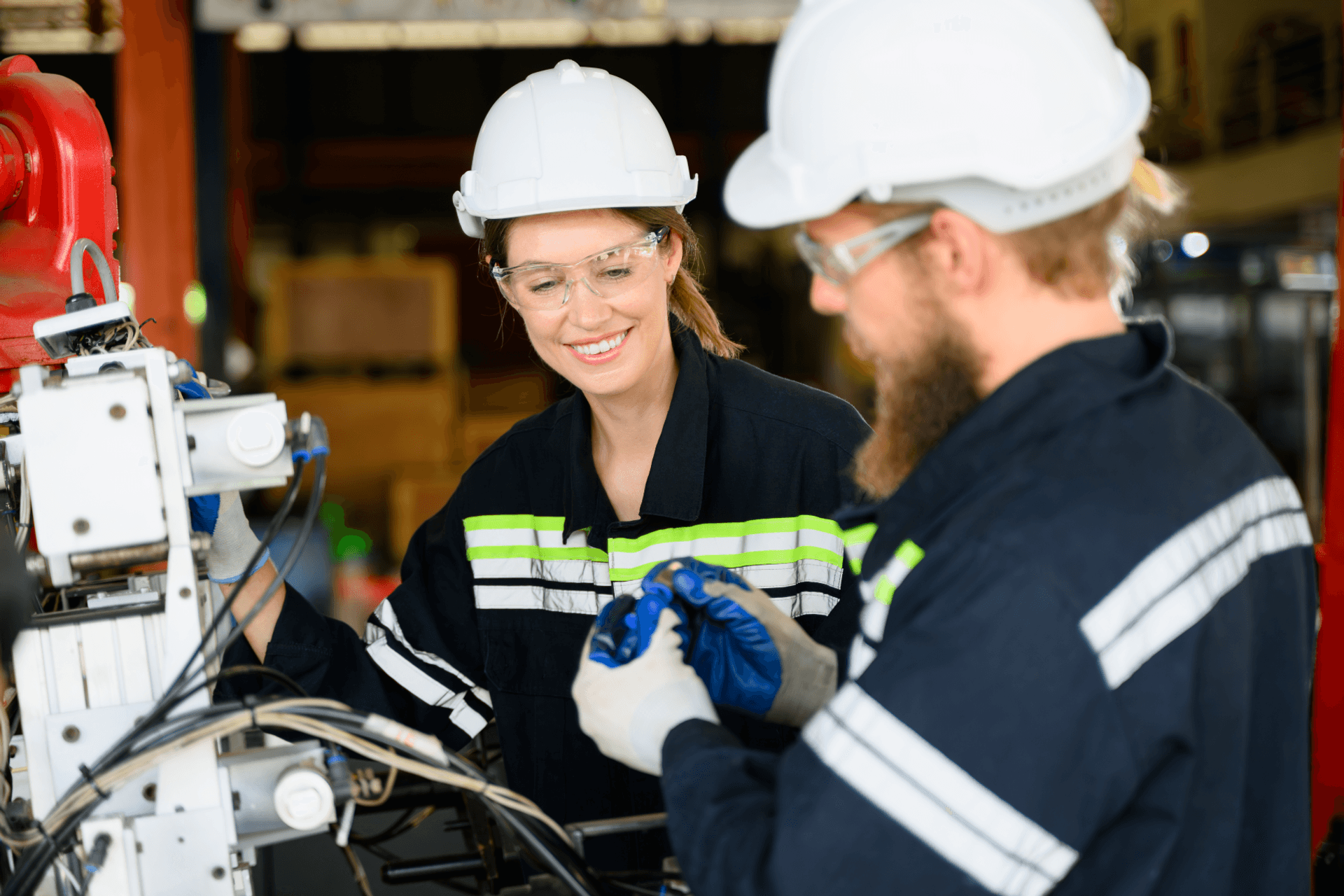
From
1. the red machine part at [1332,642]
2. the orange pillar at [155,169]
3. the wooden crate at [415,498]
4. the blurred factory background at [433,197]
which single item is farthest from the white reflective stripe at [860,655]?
the wooden crate at [415,498]

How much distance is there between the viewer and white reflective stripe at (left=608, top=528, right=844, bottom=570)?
1.71 meters

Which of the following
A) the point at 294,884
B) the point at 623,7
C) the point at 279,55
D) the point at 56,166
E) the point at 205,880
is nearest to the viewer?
the point at 205,880

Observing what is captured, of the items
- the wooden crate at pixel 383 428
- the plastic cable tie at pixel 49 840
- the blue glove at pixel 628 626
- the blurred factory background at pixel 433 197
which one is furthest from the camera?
the wooden crate at pixel 383 428

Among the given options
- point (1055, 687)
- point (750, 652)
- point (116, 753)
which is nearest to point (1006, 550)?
point (1055, 687)

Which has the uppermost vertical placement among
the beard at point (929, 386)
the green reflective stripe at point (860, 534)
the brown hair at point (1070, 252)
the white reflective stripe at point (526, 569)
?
the brown hair at point (1070, 252)

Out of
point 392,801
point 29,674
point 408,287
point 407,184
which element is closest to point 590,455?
point 392,801

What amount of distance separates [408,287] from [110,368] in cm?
527

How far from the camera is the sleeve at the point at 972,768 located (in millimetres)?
808

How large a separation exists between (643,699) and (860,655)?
0.24 metres

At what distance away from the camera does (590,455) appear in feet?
5.94

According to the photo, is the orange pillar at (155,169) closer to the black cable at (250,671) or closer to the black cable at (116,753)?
the black cable at (250,671)

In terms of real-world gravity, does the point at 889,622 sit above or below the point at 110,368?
below

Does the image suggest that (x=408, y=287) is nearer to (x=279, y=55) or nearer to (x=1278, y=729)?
(x=279, y=55)

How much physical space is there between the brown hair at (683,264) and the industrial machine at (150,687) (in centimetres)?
66
